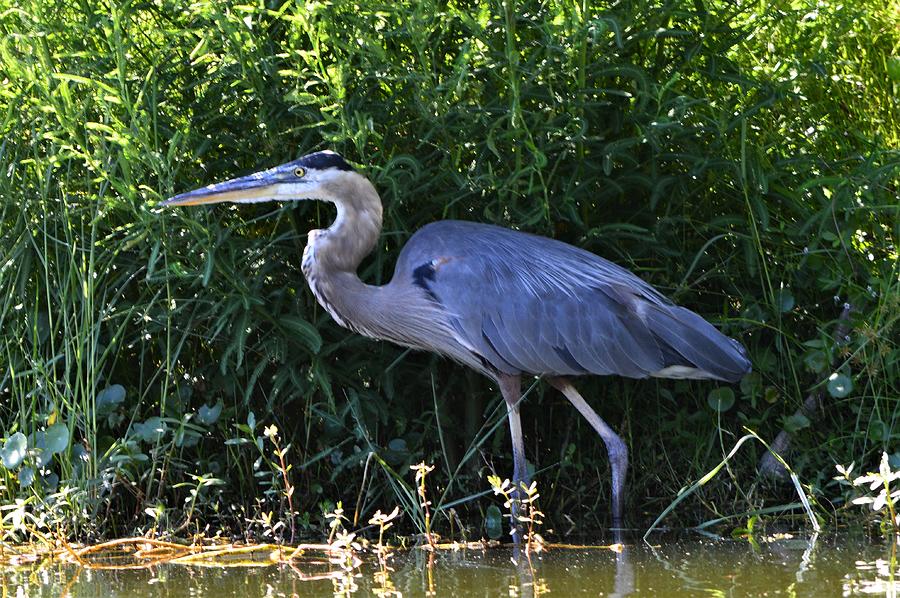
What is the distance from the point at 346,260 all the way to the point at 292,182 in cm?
38

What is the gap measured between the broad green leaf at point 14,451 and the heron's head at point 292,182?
1.02m

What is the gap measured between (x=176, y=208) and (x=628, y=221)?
5.41ft

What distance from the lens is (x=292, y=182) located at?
178 inches

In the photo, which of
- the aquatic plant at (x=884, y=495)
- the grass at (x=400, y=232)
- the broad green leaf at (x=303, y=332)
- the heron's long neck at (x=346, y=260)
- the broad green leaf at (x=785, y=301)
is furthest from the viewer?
the broad green leaf at (x=785, y=301)

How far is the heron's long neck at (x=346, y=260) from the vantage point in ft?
15.2

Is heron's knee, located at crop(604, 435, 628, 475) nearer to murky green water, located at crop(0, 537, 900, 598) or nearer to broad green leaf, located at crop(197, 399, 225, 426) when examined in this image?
murky green water, located at crop(0, 537, 900, 598)

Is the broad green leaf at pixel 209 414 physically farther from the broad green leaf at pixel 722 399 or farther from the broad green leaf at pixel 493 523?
the broad green leaf at pixel 722 399

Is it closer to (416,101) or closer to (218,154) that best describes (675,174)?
(416,101)

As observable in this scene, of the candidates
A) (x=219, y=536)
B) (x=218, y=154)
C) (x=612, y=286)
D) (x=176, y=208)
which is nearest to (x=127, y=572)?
(x=219, y=536)

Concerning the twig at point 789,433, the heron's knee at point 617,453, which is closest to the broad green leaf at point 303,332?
the heron's knee at point 617,453

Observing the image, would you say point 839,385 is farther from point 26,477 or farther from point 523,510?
point 26,477

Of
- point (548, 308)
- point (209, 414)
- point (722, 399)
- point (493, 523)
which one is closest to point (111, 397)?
point (209, 414)

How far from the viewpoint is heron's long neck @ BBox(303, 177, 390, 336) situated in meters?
4.63

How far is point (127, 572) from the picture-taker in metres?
4.04
